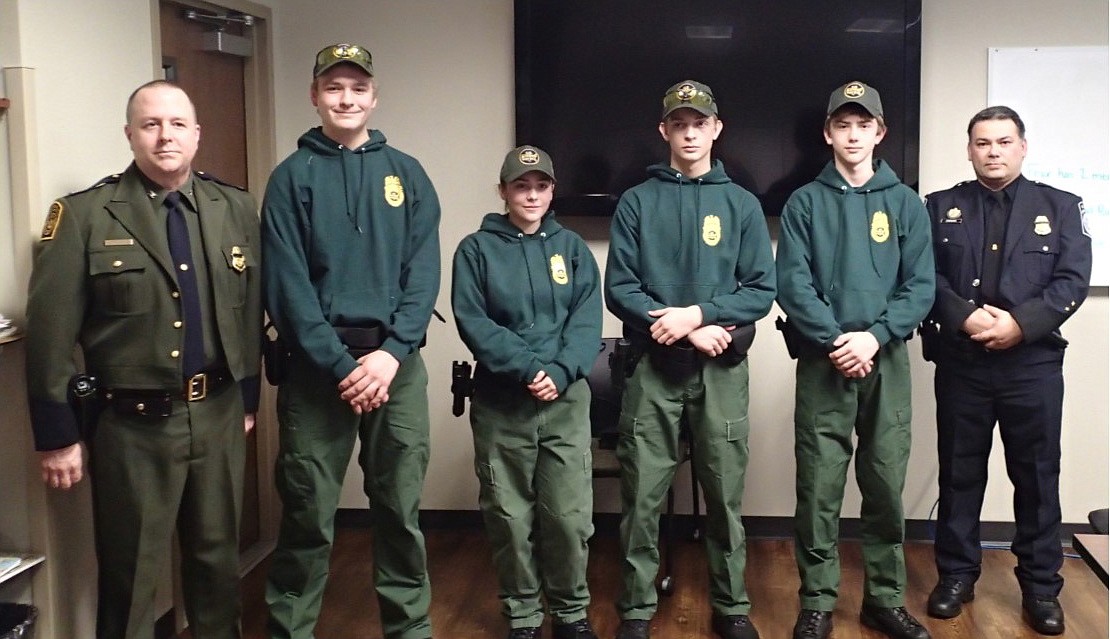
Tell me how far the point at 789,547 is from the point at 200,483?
230 centimetres

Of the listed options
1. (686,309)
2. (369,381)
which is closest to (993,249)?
(686,309)

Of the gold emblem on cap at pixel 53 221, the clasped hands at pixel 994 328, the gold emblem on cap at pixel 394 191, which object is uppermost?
the gold emblem on cap at pixel 394 191

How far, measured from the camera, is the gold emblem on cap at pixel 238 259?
8.57 ft

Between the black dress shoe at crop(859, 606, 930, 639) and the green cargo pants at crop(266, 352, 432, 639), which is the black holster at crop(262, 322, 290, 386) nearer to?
the green cargo pants at crop(266, 352, 432, 639)

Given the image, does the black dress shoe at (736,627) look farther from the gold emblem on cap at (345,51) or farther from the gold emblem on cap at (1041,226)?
the gold emblem on cap at (345,51)

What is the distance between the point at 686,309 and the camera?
295cm

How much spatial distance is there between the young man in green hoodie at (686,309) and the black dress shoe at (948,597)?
653 millimetres

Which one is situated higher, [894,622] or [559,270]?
[559,270]

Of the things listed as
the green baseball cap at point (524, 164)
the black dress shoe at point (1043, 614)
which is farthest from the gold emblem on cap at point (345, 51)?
the black dress shoe at point (1043, 614)

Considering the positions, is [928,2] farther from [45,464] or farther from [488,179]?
[45,464]

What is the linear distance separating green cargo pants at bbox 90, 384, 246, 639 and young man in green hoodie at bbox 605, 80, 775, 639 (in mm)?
1099

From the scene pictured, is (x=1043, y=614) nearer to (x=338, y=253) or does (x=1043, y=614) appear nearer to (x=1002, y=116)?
(x=1002, y=116)

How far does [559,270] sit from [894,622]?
4.63ft

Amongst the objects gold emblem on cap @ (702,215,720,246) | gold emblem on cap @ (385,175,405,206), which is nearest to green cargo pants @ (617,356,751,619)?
gold emblem on cap @ (702,215,720,246)
